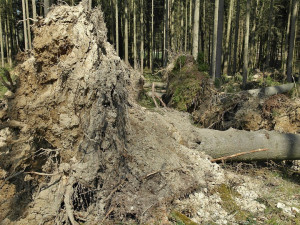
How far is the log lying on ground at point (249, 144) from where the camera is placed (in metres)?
5.44

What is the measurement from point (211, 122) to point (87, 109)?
13.4ft

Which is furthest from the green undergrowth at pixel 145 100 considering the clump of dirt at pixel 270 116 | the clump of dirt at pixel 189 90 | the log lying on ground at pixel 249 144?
the log lying on ground at pixel 249 144

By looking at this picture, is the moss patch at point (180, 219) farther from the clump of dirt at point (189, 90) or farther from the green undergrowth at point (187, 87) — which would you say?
the green undergrowth at point (187, 87)

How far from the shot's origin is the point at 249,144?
552 centimetres

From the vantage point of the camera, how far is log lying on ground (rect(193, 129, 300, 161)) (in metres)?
5.44

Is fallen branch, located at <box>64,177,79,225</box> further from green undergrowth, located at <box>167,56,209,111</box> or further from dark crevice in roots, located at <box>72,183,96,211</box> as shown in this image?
green undergrowth, located at <box>167,56,209,111</box>

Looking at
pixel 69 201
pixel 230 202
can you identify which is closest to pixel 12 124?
pixel 69 201

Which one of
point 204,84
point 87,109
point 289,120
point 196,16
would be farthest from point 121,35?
point 87,109

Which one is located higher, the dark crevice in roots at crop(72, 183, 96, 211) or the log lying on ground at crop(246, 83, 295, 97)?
the log lying on ground at crop(246, 83, 295, 97)

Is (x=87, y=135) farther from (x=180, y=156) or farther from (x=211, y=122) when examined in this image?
(x=211, y=122)

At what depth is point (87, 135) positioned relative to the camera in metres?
3.57

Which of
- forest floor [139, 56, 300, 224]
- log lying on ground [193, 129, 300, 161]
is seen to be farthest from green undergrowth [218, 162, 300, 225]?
log lying on ground [193, 129, 300, 161]

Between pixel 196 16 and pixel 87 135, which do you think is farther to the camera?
pixel 196 16

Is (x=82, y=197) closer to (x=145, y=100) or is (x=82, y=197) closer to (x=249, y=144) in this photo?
(x=249, y=144)
